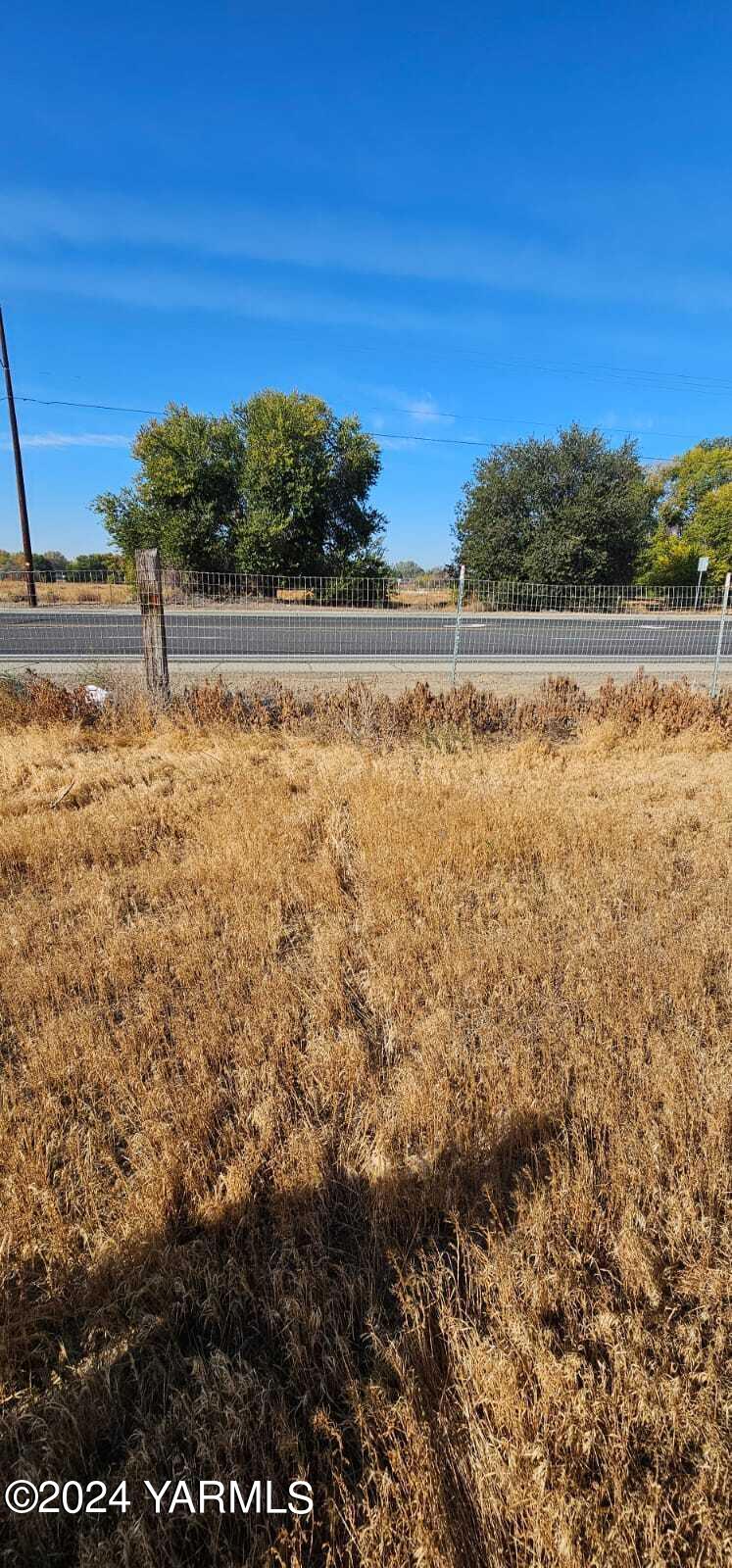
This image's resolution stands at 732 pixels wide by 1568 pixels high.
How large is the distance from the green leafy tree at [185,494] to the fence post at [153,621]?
69.6 feet

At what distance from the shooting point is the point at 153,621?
27.3 ft

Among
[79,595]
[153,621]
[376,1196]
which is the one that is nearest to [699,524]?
[79,595]

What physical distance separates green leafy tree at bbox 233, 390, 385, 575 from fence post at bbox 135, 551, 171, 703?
20397 millimetres

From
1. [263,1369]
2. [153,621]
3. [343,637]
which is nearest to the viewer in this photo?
[263,1369]

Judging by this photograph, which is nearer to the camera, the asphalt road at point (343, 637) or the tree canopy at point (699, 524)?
the asphalt road at point (343, 637)

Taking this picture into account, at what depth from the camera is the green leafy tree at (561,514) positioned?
1224 inches

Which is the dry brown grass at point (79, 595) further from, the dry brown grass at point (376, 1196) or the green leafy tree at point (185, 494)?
the dry brown grass at point (376, 1196)

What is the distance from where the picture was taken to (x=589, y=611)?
19.3 meters

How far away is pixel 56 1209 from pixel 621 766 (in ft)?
21.7

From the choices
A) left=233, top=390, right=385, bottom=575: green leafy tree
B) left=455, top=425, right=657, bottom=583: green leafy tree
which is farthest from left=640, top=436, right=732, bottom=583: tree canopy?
left=233, top=390, right=385, bottom=575: green leafy tree

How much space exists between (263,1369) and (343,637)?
17.4 meters

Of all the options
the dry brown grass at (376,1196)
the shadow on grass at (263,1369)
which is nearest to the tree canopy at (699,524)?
the dry brown grass at (376,1196)

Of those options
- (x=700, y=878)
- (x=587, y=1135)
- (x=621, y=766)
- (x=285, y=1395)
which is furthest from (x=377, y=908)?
(x=621, y=766)

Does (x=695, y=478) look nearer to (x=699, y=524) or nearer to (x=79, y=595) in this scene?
(x=699, y=524)
